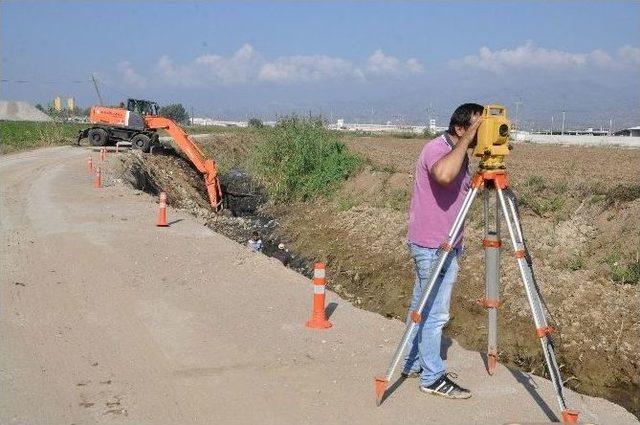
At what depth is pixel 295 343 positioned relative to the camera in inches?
263

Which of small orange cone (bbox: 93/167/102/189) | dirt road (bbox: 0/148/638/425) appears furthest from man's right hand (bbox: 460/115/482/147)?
small orange cone (bbox: 93/167/102/189)

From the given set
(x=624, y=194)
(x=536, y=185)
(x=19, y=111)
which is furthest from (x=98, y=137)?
(x=19, y=111)

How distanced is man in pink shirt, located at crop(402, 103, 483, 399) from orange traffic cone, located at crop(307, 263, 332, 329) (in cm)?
183

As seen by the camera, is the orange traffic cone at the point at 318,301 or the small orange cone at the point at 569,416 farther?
the orange traffic cone at the point at 318,301

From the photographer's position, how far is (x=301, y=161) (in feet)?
80.8

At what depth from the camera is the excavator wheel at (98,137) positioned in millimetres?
32094

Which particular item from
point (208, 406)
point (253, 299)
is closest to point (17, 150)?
point (253, 299)

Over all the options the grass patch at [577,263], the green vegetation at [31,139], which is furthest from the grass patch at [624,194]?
the green vegetation at [31,139]

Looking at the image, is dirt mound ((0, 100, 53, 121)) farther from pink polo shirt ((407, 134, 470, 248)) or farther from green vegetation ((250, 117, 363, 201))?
pink polo shirt ((407, 134, 470, 248))

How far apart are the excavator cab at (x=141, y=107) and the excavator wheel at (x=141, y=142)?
117 centimetres

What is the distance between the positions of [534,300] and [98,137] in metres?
30.4

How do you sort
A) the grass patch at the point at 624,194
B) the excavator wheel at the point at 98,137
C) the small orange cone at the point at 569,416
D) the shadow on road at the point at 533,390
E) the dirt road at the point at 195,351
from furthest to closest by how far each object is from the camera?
1. the excavator wheel at the point at 98,137
2. the grass patch at the point at 624,194
3. the shadow on road at the point at 533,390
4. the dirt road at the point at 195,351
5. the small orange cone at the point at 569,416

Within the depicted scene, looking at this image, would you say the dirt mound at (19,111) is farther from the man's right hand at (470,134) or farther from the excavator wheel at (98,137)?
the man's right hand at (470,134)

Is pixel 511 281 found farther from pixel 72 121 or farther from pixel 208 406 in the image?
pixel 72 121
